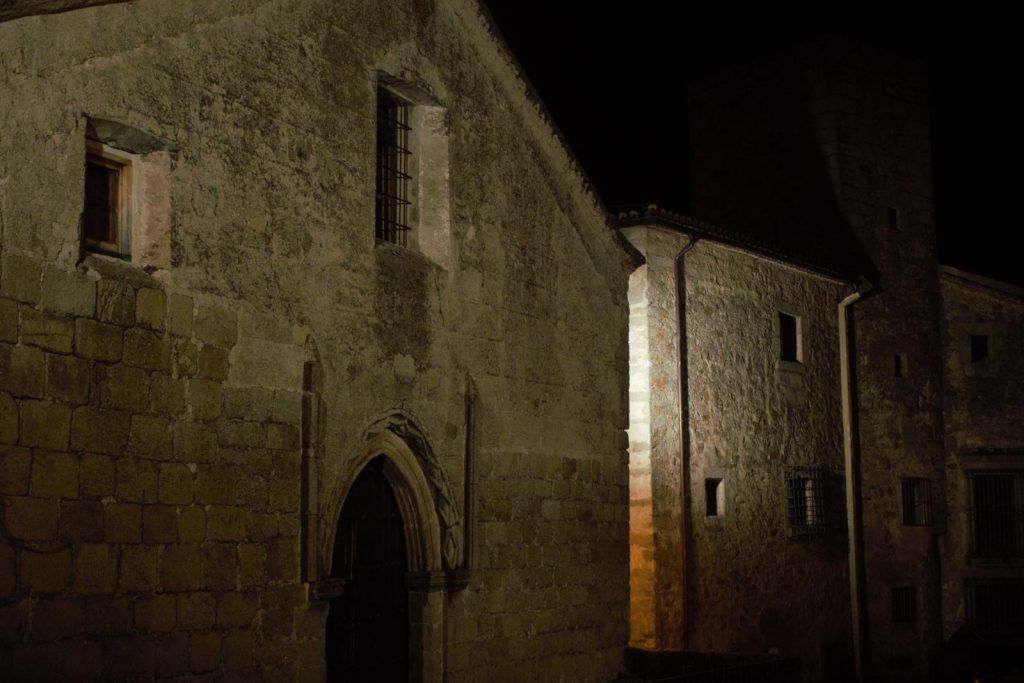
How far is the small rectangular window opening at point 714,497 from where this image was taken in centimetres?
1747

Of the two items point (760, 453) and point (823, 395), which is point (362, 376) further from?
point (823, 395)

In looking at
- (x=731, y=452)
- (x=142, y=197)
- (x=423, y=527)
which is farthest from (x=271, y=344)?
(x=731, y=452)

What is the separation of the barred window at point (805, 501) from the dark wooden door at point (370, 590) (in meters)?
9.91

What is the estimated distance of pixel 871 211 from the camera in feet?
76.2

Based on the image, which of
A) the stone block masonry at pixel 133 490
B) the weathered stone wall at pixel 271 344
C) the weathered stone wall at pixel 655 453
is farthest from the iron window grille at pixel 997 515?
the stone block masonry at pixel 133 490

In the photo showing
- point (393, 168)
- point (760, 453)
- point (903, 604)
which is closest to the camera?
point (393, 168)

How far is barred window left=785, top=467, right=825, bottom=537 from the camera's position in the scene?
1925cm

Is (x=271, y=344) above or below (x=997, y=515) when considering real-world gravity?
above

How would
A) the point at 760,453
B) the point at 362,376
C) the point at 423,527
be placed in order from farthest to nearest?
1. the point at 760,453
2. the point at 423,527
3. the point at 362,376

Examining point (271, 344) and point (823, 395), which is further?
point (823, 395)

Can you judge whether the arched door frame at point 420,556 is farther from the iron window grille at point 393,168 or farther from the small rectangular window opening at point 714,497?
the small rectangular window opening at point 714,497

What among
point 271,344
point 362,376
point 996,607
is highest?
point 271,344

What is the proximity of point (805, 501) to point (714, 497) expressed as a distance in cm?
275

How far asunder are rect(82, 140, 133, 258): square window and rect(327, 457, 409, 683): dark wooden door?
10.0 feet
